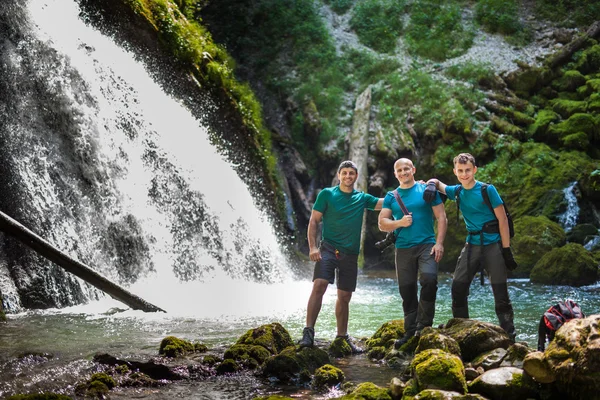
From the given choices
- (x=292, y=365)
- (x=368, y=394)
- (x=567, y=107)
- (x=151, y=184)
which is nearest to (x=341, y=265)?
(x=292, y=365)

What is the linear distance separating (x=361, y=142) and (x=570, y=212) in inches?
267

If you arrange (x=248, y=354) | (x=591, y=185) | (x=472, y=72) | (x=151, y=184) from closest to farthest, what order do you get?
(x=248, y=354), (x=151, y=184), (x=591, y=185), (x=472, y=72)

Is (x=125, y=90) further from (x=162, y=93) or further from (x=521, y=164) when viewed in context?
(x=521, y=164)

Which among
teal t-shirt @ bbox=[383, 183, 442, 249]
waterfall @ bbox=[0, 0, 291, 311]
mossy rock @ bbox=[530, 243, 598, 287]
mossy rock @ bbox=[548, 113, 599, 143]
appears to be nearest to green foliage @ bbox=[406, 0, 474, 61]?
mossy rock @ bbox=[548, 113, 599, 143]

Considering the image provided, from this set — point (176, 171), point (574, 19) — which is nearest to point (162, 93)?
point (176, 171)

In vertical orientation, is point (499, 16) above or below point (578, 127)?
above

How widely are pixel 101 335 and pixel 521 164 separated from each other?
14.2m

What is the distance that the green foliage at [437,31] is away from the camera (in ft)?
74.0

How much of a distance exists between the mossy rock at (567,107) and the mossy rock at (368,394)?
678 inches

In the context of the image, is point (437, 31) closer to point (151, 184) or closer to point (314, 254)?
point (151, 184)

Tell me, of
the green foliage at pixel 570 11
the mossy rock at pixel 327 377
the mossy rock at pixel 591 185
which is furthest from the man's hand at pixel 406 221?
the green foliage at pixel 570 11

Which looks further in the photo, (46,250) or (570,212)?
(570,212)

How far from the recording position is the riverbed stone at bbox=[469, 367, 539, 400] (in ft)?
12.5

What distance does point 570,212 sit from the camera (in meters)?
15.1
